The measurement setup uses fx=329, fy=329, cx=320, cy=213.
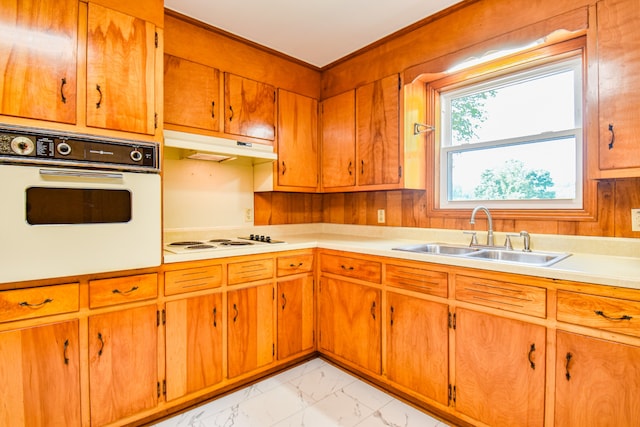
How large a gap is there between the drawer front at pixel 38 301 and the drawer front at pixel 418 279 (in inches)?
66.6

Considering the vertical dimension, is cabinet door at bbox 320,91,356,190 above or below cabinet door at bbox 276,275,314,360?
above

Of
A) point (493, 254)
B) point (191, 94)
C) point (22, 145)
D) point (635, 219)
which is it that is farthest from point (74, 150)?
point (635, 219)

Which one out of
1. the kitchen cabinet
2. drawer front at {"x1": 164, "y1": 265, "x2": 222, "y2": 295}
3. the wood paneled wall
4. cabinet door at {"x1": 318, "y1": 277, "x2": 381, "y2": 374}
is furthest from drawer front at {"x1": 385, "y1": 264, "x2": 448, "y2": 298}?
the kitchen cabinet

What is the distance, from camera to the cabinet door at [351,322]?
219 centimetres

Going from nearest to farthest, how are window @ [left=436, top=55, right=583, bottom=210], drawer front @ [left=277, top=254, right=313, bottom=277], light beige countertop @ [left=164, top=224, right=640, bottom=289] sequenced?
light beige countertop @ [left=164, top=224, right=640, bottom=289] → window @ [left=436, top=55, right=583, bottom=210] → drawer front @ [left=277, top=254, right=313, bottom=277]

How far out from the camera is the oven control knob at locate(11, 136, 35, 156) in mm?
1406

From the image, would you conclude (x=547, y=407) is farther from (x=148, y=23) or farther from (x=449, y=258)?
(x=148, y=23)

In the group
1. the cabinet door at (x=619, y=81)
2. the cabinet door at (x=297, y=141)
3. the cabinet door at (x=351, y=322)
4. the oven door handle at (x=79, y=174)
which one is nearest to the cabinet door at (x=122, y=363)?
the oven door handle at (x=79, y=174)

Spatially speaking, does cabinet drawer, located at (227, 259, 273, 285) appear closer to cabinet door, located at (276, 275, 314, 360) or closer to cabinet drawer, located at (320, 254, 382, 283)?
cabinet door, located at (276, 275, 314, 360)

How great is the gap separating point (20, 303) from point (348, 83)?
2.57 metres

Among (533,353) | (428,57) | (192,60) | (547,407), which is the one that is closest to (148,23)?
(192,60)

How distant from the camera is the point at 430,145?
257 centimetres

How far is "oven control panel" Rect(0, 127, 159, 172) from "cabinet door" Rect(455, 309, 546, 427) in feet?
6.13

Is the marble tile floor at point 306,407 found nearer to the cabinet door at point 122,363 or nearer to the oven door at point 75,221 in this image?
the cabinet door at point 122,363
